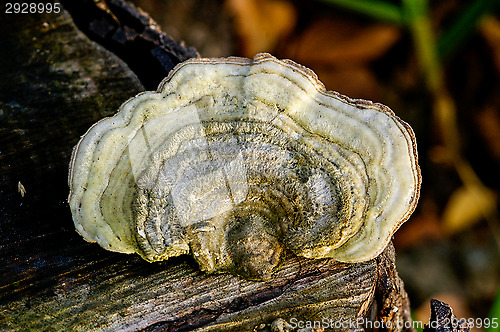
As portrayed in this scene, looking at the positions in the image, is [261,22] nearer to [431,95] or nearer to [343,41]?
[343,41]

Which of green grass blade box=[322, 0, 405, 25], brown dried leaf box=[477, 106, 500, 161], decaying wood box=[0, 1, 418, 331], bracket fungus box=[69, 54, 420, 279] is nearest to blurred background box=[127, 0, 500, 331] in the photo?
brown dried leaf box=[477, 106, 500, 161]

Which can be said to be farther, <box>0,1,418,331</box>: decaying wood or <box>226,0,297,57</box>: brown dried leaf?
<box>226,0,297,57</box>: brown dried leaf

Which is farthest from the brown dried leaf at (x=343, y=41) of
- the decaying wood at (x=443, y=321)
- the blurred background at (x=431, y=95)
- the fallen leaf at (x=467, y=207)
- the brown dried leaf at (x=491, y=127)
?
the decaying wood at (x=443, y=321)

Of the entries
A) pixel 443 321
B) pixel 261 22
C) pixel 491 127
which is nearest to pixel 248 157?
pixel 443 321

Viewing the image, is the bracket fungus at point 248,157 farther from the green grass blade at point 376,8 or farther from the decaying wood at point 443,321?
the green grass blade at point 376,8

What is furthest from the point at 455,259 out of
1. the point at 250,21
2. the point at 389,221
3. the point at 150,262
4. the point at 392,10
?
the point at 150,262

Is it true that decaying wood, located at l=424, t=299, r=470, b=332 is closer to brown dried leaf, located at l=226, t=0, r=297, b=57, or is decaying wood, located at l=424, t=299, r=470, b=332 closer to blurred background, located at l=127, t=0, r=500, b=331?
blurred background, located at l=127, t=0, r=500, b=331
